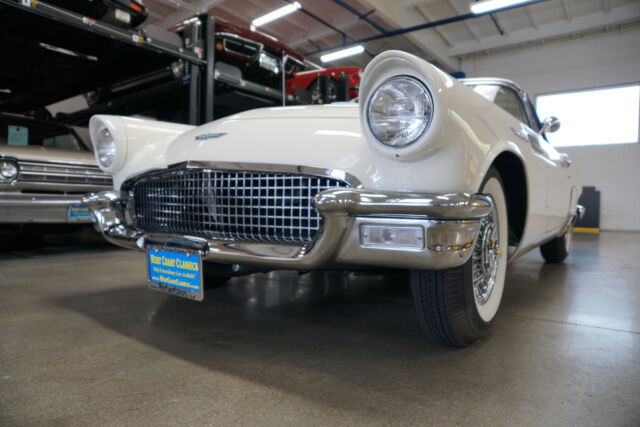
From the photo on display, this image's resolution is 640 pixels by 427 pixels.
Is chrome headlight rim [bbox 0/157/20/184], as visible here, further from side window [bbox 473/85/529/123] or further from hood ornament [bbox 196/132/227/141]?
side window [bbox 473/85/529/123]

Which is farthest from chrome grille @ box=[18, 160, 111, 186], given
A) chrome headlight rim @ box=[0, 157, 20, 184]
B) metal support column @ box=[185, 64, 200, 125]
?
metal support column @ box=[185, 64, 200, 125]

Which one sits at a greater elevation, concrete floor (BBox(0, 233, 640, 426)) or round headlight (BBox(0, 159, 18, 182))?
round headlight (BBox(0, 159, 18, 182))

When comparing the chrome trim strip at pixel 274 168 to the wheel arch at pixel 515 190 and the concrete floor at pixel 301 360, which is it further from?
the wheel arch at pixel 515 190

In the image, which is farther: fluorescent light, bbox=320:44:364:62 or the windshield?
fluorescent light, bbox=320:44:364:62

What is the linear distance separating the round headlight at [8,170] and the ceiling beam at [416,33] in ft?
22.2

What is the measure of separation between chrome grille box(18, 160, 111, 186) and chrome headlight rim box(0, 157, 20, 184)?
0.03m

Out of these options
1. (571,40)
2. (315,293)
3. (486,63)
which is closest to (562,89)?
(571,40)

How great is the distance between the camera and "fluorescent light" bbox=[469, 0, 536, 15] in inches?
296

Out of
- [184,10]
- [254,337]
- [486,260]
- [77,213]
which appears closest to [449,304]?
[486,260]

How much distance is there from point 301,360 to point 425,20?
993cm

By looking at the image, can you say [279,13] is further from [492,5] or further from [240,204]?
[240,204]

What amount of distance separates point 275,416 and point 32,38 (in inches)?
179

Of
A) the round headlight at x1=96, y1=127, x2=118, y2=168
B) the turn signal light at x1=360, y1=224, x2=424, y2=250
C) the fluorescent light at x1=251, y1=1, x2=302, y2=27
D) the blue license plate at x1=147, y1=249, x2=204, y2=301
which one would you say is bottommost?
the blue license plate at x1=147, y1=249, x2=204, y2=301

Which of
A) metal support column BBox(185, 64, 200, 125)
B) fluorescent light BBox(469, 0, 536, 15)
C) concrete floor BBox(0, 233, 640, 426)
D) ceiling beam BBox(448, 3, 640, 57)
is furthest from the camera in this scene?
ceiling beam BBox(448, 3, 640, 57)
